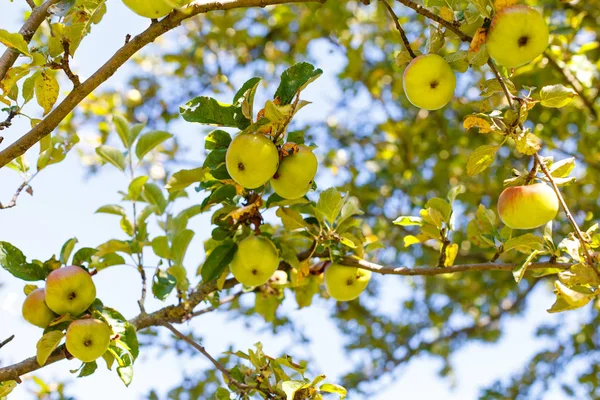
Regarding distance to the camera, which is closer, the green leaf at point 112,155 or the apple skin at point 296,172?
the apple skin at point 296,172

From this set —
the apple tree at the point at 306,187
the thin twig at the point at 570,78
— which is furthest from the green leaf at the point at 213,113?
the thin twig at the point at 570,78

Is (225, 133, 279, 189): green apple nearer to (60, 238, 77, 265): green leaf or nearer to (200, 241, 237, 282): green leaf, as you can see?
(200, 241, 237, 282): green leaf

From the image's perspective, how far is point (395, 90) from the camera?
12.4 feet

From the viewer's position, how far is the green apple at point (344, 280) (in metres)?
1.89

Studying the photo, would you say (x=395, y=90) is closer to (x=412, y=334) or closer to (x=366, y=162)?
(x=366, y=162)

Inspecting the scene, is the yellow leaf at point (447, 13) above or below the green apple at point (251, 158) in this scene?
above

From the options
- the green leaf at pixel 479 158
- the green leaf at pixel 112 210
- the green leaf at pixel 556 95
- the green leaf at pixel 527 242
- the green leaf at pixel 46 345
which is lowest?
the green leaf at pixel 46 345

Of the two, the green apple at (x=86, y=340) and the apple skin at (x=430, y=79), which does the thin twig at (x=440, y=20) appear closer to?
the apple skin at (x=430, y=79)

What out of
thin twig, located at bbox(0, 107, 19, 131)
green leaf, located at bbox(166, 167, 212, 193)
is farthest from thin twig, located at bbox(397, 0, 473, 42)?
thin twig, located at bbox(0, 107, 19, 131)

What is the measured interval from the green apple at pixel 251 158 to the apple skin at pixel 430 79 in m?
0.35

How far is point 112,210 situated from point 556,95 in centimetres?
135

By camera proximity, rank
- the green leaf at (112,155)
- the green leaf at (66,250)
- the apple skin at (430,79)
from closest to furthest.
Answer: the apple skin at (430,79), the green leaf at (66,250), the green leaf at (112,155)

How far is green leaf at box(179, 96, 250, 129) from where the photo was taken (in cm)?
148

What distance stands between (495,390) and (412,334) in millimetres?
598
